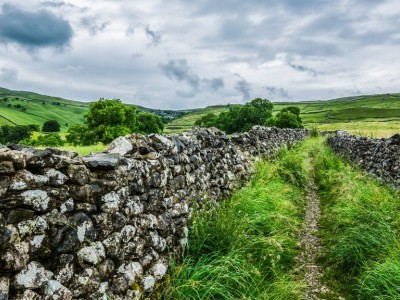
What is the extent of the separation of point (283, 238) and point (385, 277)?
83.1 inches

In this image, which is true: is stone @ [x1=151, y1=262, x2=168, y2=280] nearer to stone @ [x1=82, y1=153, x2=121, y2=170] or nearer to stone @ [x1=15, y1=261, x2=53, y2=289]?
stone @ [x1=82, y1=153, x2=121, y2=170]

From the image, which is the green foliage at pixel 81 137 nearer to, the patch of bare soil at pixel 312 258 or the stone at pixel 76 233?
the patch of bare soil at pixel 312 258

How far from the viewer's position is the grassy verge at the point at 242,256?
204 inches

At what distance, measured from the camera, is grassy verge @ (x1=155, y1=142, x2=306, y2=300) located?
5172 millimetres

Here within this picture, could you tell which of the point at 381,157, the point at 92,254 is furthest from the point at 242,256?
the point at 381,157

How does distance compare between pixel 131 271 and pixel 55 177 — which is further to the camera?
pixel 131 271

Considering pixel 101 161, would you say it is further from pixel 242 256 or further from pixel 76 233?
pixel 242 256

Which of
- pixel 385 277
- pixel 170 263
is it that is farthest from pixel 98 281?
pixel 385 277

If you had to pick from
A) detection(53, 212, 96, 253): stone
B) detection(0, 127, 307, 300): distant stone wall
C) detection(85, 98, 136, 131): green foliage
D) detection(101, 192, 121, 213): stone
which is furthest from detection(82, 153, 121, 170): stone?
detection(85, 98, 136, 131): green foliage

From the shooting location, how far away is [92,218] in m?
4.25

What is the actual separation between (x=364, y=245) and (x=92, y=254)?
16.7 ft

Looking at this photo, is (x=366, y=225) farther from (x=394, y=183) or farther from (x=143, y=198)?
(x=394, y=183)

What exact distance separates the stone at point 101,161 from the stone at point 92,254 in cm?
89

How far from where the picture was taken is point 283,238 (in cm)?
733
